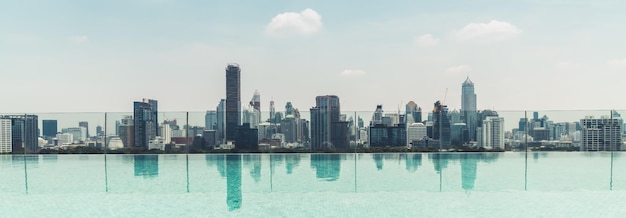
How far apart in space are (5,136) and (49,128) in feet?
3.87

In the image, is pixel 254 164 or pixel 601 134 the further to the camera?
pixel 601 134

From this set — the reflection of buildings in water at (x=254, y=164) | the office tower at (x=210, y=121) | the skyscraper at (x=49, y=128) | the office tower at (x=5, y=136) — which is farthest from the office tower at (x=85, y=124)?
the reflection of buildings in water at (x=254, y=164)

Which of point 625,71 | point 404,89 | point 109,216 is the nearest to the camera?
point 109,216

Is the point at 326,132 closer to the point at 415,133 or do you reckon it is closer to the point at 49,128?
the point at 415,133

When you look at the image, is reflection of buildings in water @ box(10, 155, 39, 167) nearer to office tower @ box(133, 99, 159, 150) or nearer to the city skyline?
the city skyline

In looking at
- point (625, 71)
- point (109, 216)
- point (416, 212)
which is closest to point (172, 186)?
point (109, 216)

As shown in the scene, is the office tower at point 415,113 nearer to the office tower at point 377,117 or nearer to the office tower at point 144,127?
the office tower at point 377,117

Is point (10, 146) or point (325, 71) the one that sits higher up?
point (325, 71)

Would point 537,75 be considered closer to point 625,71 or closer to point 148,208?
point 625,71

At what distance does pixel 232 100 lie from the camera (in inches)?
709

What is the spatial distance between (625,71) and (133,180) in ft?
Result: 39.8

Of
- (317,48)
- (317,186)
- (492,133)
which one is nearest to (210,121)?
(317,48)

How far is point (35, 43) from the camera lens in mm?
10688

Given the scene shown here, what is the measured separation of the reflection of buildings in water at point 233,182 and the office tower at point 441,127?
4.84 metres
